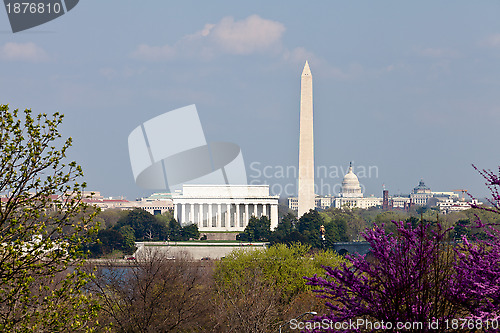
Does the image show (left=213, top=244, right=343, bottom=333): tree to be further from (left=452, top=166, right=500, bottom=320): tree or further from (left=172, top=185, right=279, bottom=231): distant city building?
(left=172, top=185, right=279, bottom=231): distant city building

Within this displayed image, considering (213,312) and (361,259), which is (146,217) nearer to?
(213,312)

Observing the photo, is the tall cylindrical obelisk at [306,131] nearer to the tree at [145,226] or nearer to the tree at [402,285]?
the tree at [145,226]

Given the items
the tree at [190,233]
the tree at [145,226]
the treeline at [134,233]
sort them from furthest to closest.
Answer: the tree at [145,226]
the tree at [190,233]
the treeline at [134,233]

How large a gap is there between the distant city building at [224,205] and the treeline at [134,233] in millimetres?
5981

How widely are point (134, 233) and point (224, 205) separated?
18.6 meters

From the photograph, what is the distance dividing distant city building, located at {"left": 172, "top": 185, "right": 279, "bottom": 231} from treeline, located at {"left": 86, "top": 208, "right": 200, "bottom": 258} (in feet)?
19.6

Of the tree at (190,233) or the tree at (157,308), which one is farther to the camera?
the tree at (190,233)

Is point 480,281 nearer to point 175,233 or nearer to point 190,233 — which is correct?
point 190,233

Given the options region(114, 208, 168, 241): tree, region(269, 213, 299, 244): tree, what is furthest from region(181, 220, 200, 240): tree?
region(269, 213, 299, 244): tree

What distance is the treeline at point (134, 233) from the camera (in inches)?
4515

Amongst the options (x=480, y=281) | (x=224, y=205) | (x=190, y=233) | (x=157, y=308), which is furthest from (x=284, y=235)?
(x=480, y=281)

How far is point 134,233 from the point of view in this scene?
450 ft

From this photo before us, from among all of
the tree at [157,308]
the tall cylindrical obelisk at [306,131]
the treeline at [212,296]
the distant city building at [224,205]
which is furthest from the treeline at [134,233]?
the tree at [157,308]

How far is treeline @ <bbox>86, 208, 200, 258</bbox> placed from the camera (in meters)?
115
